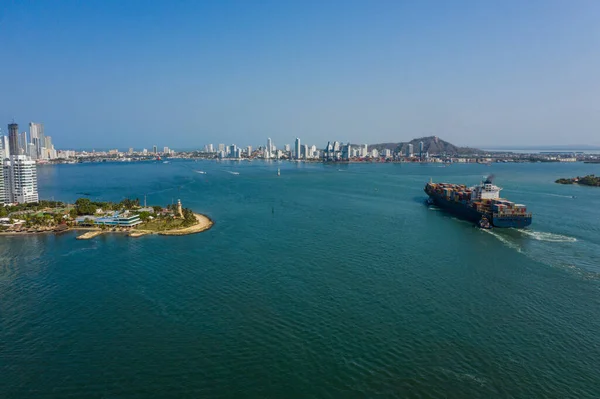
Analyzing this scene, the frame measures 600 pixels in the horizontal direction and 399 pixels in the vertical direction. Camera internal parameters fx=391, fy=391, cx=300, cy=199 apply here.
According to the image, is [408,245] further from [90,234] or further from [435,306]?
[90,234]

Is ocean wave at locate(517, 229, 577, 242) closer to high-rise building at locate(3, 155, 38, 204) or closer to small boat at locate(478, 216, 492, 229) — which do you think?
small boat at locate(478, 216, 492, 229)

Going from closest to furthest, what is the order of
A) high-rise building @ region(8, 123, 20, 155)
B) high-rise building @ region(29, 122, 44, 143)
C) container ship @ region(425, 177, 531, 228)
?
1. container ship @ region(425, 177, 531, 228)
2. high-rise building @ region(8, 123, 20, 155)
3. high-rise building @ region(29, 122, 44, 143)

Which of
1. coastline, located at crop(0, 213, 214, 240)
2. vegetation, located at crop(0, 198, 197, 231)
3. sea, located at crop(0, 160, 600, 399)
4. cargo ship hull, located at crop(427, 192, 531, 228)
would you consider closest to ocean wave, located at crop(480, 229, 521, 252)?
sea, located at crop(0, 160, 600, 399)

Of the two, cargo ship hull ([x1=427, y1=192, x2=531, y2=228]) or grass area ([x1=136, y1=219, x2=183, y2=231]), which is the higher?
cargo ship hull ([x1=427, y1=192, x2=531, y2=228])

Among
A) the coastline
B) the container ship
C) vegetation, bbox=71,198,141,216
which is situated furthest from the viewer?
vegetation, bbox=71,198,141,216

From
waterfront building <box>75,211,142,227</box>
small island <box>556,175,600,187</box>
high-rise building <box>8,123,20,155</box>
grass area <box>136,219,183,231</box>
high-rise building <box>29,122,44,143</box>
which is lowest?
grass area <box>136,219,183,231</box>

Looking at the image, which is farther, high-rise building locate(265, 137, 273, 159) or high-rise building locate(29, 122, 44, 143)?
high-rise building locate(265, 137, 273, 159)

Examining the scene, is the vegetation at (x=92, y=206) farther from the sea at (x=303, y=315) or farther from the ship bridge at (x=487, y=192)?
the ship bridge at (x=487, y=192)
